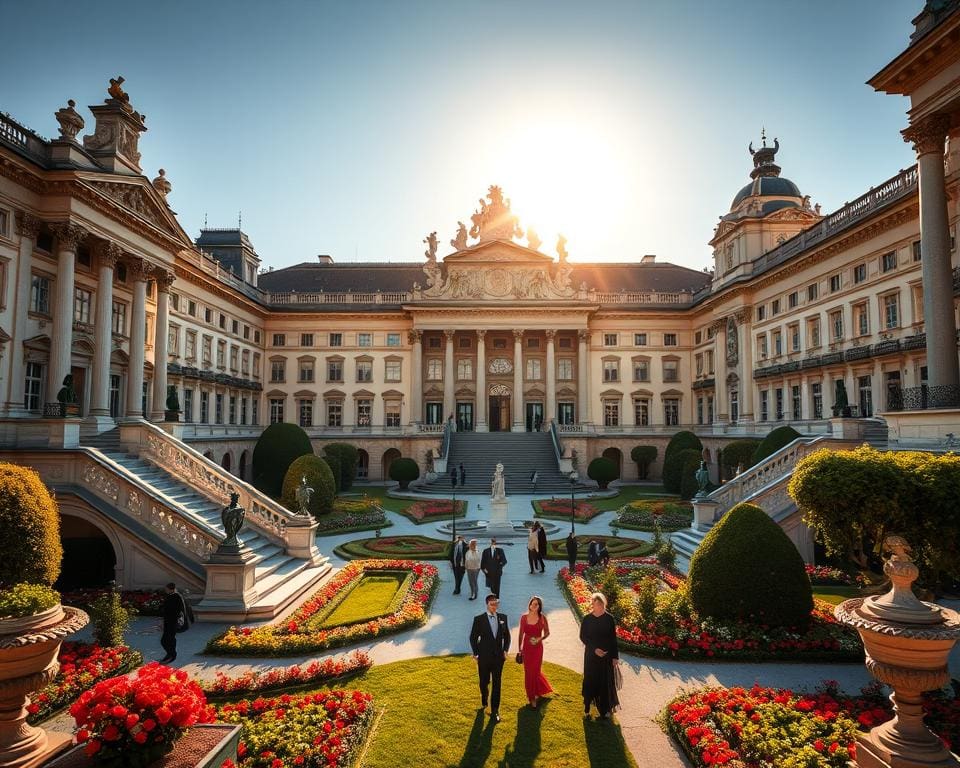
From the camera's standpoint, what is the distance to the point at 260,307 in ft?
171

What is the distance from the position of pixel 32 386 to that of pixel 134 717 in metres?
23.6

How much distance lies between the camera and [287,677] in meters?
10.7

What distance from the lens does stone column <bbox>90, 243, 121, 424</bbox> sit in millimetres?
25531

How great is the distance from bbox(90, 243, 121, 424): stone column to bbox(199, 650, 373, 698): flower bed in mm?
19219

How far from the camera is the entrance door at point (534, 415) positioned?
55500 mm

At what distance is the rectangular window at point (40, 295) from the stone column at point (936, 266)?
109 ft

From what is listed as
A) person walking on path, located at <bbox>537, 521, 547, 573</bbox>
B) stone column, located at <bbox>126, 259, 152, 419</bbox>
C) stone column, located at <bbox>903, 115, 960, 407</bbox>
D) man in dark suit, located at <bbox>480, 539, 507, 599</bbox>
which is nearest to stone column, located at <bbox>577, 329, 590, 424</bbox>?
stone column, located at <bbox>903, 115, 960, 407</bbox>

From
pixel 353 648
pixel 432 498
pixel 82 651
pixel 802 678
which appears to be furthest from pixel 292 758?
pixel 432 498

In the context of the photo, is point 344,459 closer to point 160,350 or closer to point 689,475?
point 160,350

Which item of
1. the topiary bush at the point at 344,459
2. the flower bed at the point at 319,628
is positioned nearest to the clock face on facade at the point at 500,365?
the topiary bush at the point at 344,459

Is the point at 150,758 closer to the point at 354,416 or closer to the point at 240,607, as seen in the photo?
the point at 240,607

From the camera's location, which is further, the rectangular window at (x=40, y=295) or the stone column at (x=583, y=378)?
the stone column at (x=583, y=378)

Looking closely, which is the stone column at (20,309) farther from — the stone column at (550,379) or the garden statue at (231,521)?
the stone column at (550,379)

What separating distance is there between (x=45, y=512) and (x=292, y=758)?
7.95m
